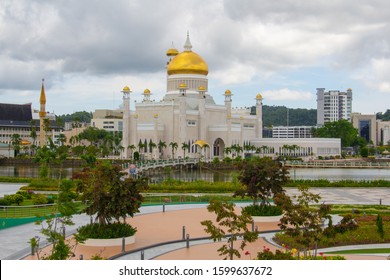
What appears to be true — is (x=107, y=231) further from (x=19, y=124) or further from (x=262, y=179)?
(x=19, y=124)

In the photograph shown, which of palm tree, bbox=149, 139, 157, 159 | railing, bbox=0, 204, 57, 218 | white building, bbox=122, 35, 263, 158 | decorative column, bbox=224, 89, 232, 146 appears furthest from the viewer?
decorative column, bbox=224, 89, 232, 146

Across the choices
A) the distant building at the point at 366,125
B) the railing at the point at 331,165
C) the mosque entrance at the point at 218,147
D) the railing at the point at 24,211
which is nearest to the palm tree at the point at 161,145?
the mosque entrance at the point at 218,147

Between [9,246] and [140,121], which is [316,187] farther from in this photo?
[140,121]

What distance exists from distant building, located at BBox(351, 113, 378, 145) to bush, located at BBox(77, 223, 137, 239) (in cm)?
16263

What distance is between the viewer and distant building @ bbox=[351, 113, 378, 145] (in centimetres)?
17418

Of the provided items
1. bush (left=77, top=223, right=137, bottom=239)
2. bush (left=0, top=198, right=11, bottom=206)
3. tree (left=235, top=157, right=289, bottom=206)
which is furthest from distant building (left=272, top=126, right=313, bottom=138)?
bush (left=77, top=223, right=137, bottom=239)

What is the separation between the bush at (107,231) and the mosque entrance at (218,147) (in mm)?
68455

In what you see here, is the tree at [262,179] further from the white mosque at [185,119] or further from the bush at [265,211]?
the white mosque at [185,119]

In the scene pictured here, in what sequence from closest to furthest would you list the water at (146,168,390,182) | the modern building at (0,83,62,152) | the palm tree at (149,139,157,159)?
the water at (146,168,390,182) → the palm tree at (149,139,157,159) → the modern building at (0,83,62,152)

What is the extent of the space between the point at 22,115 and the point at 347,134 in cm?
7229

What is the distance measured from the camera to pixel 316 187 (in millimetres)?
40812

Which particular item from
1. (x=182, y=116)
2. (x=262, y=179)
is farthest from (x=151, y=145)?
(x=262, y=179)

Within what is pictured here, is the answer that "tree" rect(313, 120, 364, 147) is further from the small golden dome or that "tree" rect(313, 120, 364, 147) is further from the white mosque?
the small golden dome

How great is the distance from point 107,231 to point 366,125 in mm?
172487
